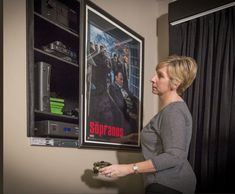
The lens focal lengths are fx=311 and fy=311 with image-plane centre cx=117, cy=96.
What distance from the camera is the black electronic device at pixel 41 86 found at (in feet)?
5.40

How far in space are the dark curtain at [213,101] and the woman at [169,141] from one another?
71cm

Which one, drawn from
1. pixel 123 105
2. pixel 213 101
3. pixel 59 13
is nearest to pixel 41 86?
pixel 59 13

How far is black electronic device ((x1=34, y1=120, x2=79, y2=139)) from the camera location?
163cm

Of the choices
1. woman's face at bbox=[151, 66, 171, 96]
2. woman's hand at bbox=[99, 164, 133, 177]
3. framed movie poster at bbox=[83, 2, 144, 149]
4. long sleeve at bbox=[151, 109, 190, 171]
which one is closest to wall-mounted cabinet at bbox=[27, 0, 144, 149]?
framed movie poster at bbox=[83, 2, 144, 149]

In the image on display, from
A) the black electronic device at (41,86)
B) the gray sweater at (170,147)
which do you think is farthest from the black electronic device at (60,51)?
the gray sweater at (170,147)

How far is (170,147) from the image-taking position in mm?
1460

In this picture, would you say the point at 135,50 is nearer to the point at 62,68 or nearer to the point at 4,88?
the point at 62,68

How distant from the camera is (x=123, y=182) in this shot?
2312 millimetres

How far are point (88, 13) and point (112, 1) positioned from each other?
393mm

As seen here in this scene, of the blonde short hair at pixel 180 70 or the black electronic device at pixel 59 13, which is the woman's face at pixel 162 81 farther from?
the black electronic device at pixel 59 13

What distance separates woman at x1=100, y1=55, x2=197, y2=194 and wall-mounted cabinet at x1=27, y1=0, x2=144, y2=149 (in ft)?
1.42

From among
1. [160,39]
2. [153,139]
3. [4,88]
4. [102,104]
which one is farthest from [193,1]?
[4,88]

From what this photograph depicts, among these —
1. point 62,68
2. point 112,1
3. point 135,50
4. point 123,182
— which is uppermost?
point 112,1

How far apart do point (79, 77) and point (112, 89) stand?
371mm
